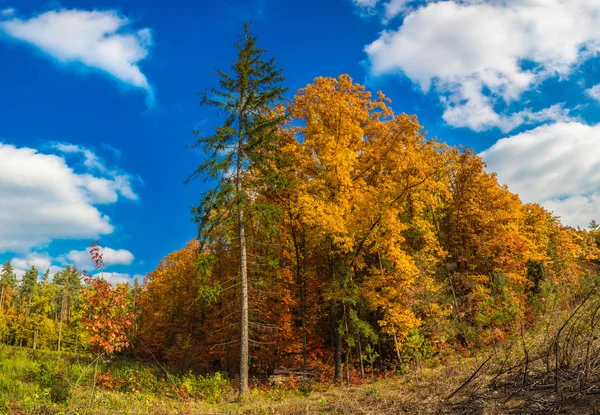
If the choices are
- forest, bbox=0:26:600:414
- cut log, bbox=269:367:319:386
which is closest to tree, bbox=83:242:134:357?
forest, bbox=0:26:600:414

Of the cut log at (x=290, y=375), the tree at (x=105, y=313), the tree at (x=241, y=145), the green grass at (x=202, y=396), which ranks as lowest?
the cut log at (x=290, y=375)

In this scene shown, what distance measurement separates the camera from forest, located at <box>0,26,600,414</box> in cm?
829

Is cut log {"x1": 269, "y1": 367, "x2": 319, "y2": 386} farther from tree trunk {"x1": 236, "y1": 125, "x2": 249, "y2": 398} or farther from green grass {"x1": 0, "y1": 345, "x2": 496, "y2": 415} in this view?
tree trunk {"x1": 236, "y1": 125, "x2": 249, "y2": 398}

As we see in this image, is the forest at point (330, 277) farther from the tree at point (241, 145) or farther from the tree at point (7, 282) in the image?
the tree at point (7, 282)

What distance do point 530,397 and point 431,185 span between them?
12093 mm

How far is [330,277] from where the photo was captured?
18.6 meters

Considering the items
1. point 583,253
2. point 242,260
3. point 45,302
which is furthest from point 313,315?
point 45,302

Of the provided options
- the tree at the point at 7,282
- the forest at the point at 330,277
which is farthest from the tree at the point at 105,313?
Result: the tree at the point at 7,282

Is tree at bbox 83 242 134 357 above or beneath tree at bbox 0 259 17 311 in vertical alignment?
beneath

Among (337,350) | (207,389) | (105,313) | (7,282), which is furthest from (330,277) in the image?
(7,282)

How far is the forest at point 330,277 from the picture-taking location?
8.29 m

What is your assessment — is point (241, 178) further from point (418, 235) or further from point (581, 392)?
point (581, 392)

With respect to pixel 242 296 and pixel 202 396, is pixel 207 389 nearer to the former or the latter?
pixel 202 396

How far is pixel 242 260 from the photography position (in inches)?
571
